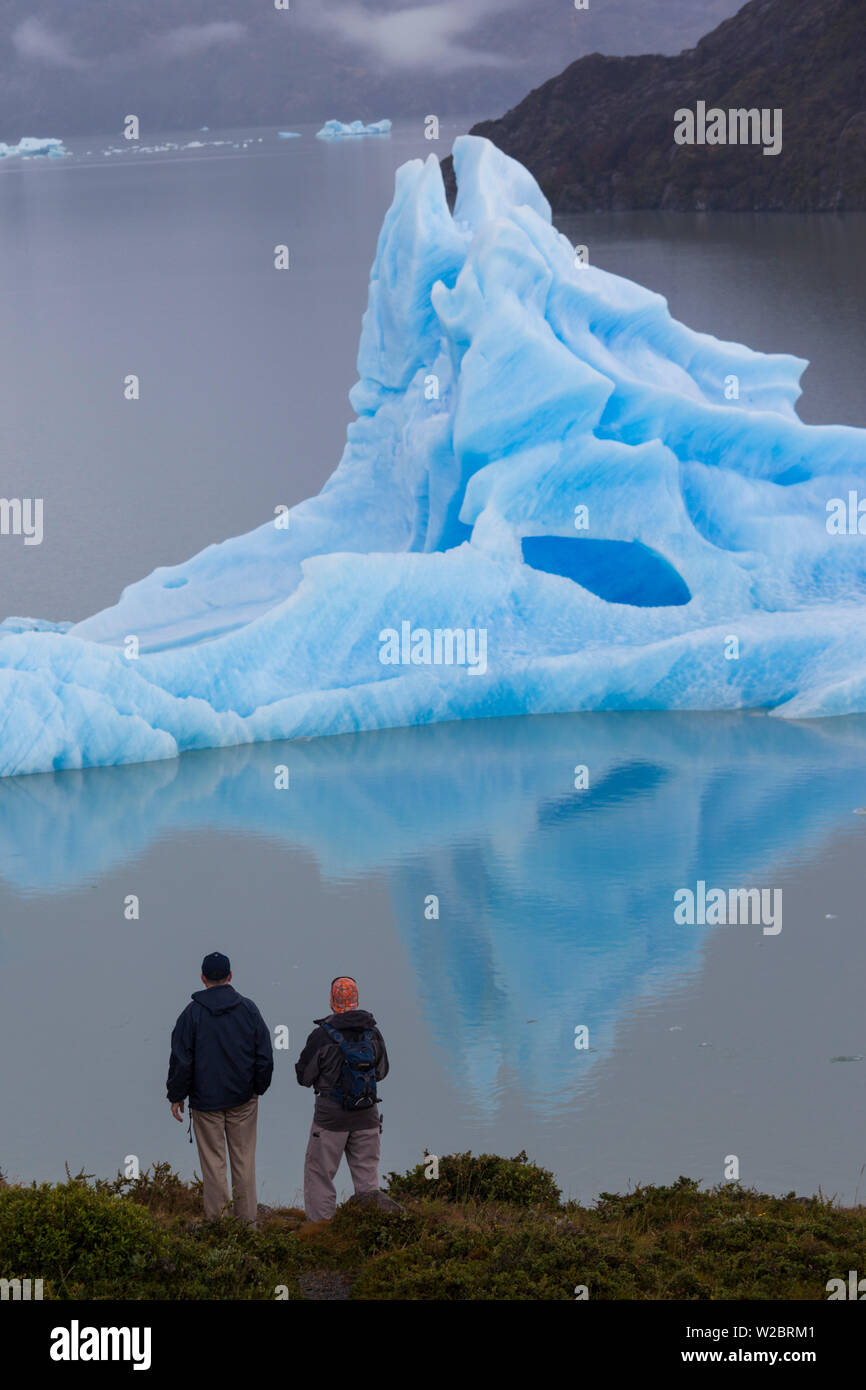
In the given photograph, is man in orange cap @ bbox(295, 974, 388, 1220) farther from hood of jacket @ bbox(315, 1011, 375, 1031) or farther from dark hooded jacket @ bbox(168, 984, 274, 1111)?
dark hooded jacket @ bbox(168, 984, 274, 1111)

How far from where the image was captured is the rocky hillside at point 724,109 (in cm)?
6706

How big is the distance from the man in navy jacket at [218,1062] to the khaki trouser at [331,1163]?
0.37 m

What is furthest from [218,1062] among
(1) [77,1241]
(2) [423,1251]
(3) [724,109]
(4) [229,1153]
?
(3) [724,109]

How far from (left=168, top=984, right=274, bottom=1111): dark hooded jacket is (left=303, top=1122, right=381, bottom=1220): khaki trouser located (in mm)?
504

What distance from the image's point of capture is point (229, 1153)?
8.03 metres

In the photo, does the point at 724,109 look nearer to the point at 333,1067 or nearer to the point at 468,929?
the point at 468,929

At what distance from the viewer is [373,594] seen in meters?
18.7

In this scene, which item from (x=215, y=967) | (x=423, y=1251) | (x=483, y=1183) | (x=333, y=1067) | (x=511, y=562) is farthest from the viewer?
(x=511, y=562)

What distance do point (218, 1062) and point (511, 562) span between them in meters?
12.1

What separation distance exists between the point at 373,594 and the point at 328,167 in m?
111
